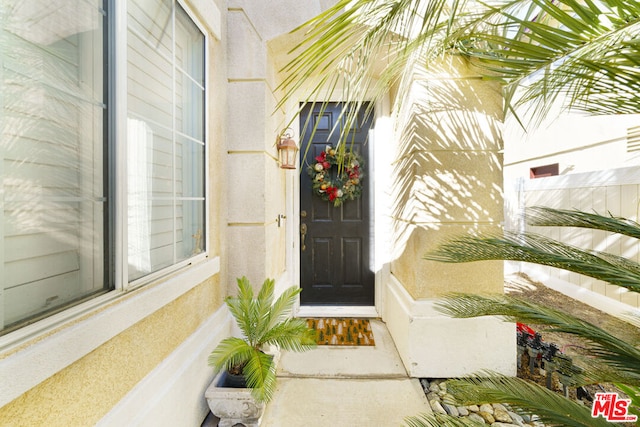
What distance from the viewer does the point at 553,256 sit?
95 cm

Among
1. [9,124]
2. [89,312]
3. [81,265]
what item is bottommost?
[89,312]

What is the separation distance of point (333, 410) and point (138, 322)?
119 cm

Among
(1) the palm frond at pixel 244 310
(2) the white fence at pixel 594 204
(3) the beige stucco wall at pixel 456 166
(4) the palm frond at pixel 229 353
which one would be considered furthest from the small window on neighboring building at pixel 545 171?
(4) the palm frond at pixel 229 353

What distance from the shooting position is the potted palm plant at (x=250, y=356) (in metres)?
1.45

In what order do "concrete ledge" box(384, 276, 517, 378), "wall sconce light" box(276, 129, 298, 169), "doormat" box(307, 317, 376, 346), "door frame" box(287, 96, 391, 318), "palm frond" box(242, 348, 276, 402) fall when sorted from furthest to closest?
"door frame" box(287, 96, 391, 318) < "doormat" box(307, 317, 376, 346) < "wall sconce light" box(276, 129, 298, 169) < "concrete ledge" box(384, 276, 517, 378) < "palm frond" box(242, 348, 276, 402)

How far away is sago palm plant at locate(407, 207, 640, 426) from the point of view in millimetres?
778

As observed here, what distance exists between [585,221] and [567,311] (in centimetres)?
281

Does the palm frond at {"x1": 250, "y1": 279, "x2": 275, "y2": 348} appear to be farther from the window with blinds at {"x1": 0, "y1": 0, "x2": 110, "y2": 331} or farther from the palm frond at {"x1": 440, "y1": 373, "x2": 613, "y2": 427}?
the palm frond at {"x1": 440, "y1": 373, "x2": 613, "y2": 427}

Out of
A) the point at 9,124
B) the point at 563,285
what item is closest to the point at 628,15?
the point at 9,124

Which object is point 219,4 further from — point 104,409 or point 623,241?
point 623,241

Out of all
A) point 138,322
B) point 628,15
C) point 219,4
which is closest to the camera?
point 628,15

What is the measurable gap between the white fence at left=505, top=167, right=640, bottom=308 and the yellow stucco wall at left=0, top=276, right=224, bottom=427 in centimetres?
222

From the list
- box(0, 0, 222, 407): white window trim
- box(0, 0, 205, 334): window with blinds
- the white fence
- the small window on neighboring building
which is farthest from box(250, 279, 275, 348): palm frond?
the small window on neighboring building

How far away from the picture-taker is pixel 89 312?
932mm
